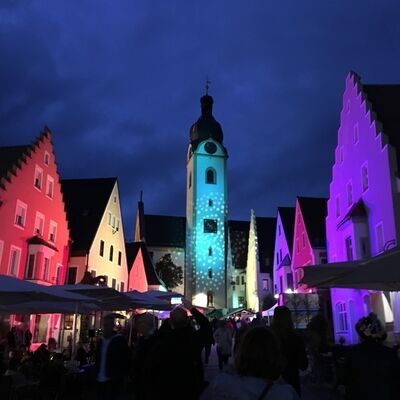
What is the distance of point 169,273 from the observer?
236 feet

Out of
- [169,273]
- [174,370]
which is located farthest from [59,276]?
[169,273]

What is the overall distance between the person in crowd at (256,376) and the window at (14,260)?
88.9 ft

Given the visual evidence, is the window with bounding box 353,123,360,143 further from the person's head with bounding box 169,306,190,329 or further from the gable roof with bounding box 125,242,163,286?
the gable roof with bounding box 125,242,163,286

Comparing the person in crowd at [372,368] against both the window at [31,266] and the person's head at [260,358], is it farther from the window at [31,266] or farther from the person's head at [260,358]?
the window at [31,266]

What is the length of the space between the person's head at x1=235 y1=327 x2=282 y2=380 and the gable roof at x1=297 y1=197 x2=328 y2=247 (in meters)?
34.8

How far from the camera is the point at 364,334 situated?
15.6ft

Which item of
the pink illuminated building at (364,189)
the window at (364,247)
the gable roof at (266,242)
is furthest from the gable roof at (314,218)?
the gable roof at (266,242)

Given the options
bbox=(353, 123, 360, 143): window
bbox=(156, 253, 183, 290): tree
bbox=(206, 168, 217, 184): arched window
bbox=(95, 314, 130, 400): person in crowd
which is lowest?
bbox=(95, 314, 130, 400): person in crowd

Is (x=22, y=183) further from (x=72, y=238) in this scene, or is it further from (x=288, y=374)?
(x=288, y=374)

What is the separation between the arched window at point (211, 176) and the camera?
236 feet

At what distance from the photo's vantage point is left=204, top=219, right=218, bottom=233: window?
69.3m

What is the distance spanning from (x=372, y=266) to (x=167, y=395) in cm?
401

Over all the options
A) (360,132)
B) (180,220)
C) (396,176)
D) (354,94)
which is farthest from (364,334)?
(180,220)

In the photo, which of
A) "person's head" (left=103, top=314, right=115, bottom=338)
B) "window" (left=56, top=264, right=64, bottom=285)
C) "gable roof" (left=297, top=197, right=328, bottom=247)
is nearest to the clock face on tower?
"gable roof" (left=297, top=197, right=328, bottom=247)
